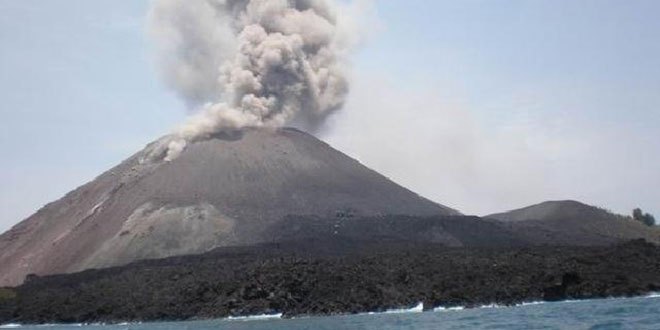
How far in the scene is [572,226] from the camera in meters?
114

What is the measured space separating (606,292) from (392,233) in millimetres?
36543

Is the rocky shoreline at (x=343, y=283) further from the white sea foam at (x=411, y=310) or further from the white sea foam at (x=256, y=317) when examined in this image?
the white sea foam at (x=256, y=317)

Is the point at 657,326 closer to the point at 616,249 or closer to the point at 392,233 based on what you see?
the point at 616,249

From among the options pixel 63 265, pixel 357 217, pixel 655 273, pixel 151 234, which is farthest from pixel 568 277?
pixel 63 265

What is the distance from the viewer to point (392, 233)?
3816 inches

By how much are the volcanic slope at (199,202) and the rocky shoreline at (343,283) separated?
16787 mm

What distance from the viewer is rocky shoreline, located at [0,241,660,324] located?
6400cm

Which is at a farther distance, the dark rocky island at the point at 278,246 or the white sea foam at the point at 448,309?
the dark rocky island at the point at 278,246

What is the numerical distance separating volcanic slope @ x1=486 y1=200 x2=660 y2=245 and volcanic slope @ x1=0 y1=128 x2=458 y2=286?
14447 millimetres

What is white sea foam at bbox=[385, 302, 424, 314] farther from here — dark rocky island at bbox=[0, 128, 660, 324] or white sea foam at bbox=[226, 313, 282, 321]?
white sea foam at bbox=[226, 313, 282, 321]

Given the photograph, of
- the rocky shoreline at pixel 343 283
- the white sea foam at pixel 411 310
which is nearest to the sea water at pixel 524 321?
the white sea foam at pixel 411 310

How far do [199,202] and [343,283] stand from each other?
145ft

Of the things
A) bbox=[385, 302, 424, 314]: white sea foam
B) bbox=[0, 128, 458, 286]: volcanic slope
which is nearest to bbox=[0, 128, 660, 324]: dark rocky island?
bbox=[0, 128, 458, 286]: volcanic slope

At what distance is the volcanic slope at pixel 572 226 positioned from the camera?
100675 millimetres
